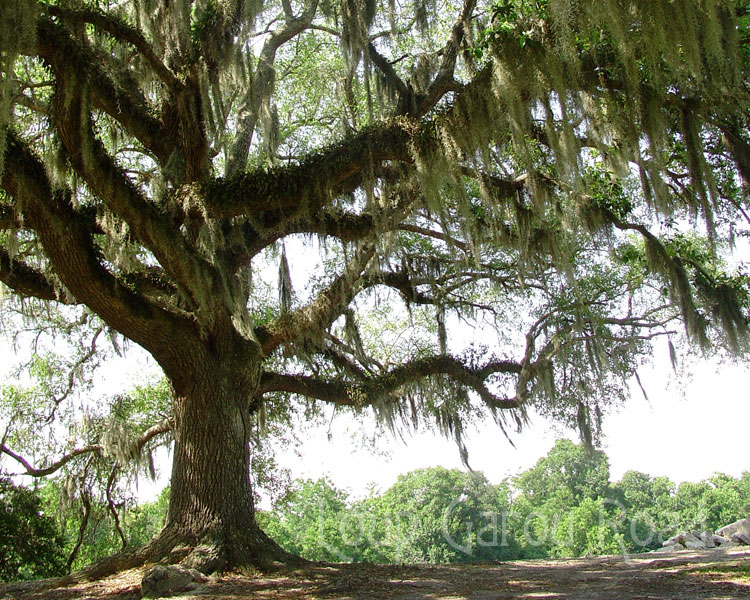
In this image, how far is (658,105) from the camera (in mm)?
5566

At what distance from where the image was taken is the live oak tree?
5.27 meters

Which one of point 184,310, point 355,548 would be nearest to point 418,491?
point 355,548

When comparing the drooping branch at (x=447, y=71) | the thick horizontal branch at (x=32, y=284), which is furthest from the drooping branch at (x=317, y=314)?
the thick horizontal branch at (x=32, y=284)

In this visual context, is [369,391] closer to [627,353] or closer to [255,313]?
[255,313]

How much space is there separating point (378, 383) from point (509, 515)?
109 feet

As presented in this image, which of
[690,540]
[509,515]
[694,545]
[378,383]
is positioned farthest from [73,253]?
[509,515]

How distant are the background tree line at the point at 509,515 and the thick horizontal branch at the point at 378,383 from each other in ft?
57.1

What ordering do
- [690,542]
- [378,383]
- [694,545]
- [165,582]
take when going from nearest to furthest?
1. [165,582]
2. [378,383]
3. [694,545]
4. [690,542]

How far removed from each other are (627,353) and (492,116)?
19.9 feet

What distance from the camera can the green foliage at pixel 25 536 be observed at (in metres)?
9.30

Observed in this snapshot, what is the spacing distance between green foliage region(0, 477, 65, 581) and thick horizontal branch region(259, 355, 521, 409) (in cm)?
472

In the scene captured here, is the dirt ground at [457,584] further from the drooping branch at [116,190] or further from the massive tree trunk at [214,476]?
the drooping branch at [116,190]

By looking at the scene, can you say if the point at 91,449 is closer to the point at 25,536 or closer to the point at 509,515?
the point at 25,536

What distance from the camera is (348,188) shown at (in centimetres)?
625
